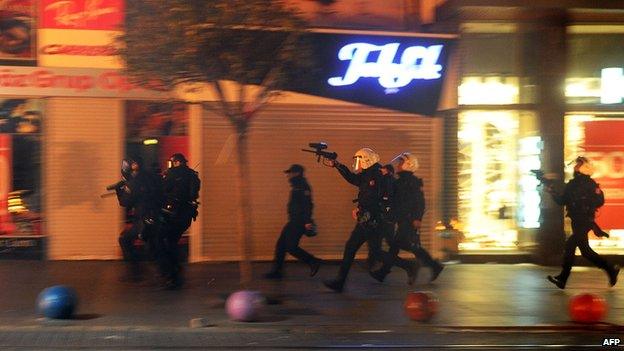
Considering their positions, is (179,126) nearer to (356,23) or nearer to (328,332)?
(356,23)

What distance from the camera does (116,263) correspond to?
14016 mm

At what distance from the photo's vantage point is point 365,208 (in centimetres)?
1137

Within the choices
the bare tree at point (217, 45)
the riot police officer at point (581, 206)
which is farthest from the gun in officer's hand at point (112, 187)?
the riot police officer at point (581, 206)

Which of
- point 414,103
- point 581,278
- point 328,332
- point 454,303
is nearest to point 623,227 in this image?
point 581,278

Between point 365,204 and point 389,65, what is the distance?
3.87 metres

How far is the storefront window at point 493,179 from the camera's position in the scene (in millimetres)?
14820

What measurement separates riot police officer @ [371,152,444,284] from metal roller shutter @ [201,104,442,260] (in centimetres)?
248

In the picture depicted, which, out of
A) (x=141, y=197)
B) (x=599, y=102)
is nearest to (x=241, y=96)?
(x=141, y=197)

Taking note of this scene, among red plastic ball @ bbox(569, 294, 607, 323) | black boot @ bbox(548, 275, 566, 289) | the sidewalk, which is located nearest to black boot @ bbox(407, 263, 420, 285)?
the sidewalk

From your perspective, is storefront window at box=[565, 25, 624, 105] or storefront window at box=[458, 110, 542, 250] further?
storefront window at box=[458, 110, 542, 250]

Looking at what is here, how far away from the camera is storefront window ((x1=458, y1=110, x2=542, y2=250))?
48.6ft

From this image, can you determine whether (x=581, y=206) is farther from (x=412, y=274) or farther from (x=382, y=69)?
(x=382, y=69)

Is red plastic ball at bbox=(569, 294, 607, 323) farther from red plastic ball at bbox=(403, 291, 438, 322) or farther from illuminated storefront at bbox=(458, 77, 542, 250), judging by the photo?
illuminated storefront at bbox=(458, 77, 542, 250)

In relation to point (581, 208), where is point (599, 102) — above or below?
above
